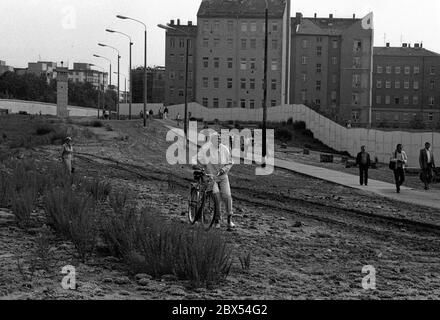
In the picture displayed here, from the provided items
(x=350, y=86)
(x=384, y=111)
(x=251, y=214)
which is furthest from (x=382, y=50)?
(x=251, y=214)

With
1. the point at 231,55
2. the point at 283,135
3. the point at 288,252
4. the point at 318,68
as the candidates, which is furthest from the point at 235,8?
the point at 288,252

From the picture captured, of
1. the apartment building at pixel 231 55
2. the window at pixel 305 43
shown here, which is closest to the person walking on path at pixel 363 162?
the apartment building at pixel 231 55

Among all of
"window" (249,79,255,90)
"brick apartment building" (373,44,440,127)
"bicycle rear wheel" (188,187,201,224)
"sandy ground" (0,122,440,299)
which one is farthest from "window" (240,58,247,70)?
"bicycle rear wheel" (188,187,201,224)

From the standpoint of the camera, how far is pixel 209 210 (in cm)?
1402

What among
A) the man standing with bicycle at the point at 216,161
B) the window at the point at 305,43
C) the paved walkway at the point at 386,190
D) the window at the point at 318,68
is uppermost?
the window at the point at 305,43

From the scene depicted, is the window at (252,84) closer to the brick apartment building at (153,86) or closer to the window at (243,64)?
the window at (243,64)

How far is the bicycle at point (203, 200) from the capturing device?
13.6m

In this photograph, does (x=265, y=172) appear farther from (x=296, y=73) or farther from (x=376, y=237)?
(x=296, y=73)

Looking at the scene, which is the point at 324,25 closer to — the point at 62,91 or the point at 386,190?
the point at 62,91

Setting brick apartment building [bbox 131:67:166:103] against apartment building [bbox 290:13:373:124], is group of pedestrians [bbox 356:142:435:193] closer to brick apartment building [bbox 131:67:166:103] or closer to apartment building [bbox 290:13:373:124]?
apartment building [bbox 290:13:373:124]

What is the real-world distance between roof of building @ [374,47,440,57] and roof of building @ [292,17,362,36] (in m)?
8.44

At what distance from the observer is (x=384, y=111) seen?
438 feet

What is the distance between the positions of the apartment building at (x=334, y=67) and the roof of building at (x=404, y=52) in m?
10.2

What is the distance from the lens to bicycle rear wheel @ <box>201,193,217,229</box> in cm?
1364
